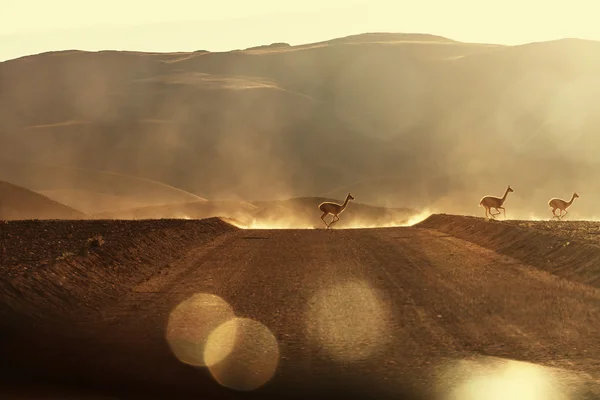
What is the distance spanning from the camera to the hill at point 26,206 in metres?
61.5

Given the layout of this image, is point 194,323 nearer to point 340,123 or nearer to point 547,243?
point 547,243

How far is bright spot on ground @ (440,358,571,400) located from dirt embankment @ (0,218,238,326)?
273 inches

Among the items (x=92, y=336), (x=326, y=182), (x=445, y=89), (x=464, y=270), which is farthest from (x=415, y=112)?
(x=92, y=336)

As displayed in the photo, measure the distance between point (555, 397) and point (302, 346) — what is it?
370 centimetres

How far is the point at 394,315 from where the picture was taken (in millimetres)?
15273

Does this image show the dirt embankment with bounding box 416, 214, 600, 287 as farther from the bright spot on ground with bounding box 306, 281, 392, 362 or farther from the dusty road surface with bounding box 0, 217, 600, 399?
the bright spot on ground with bounding box 306, 281, 392, 362

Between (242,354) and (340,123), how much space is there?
127 metres

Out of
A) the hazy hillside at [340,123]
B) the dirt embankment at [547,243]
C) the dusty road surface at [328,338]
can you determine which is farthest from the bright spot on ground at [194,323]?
the hazy hillside at [340,123]

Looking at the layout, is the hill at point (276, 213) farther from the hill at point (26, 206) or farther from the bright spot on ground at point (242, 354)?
the bright spot on ground at point (242, 354)

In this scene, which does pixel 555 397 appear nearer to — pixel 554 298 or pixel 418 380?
pixel 418 380

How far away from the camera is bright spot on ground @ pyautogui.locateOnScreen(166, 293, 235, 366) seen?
41.1ft

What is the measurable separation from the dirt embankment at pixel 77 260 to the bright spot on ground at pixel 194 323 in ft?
5.59

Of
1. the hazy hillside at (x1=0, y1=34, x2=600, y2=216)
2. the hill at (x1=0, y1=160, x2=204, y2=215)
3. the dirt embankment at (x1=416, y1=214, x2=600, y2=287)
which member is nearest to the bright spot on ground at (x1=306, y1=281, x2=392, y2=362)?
the dirt embankment at (x1=416, y1=214, x2=600, y2=287)

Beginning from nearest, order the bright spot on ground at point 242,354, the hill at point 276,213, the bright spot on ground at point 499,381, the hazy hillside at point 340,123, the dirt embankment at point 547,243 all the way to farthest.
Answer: the bright spot on ground at point 499,381 < the bright spot on ground at point 242,354 < the dirt embankment at point 547,243 < the hill at point 276,213 < the hazy hillside at point 340,123
